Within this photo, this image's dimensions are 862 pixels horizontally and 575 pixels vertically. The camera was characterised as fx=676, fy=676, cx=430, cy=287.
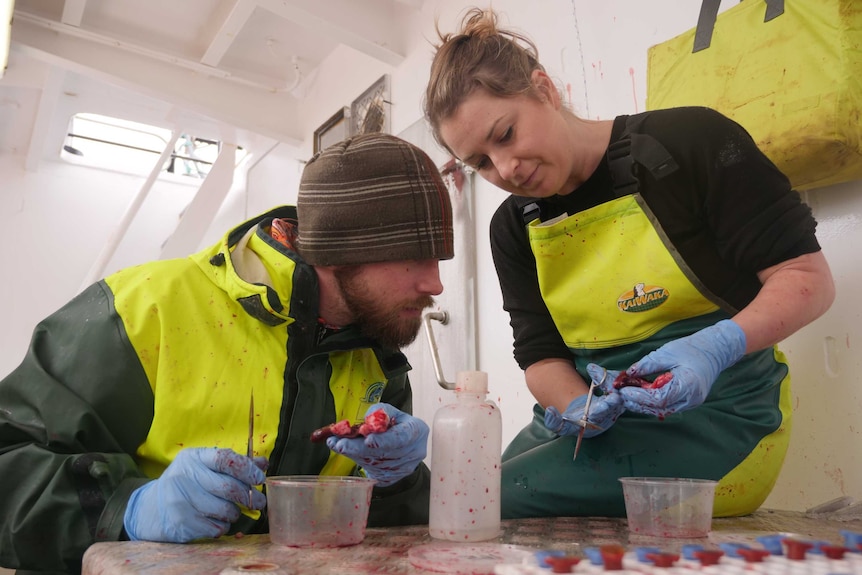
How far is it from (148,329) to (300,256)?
0.32 m

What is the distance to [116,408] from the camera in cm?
113

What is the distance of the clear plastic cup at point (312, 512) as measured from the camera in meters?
0.91

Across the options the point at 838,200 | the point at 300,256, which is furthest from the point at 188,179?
the point at 838,200

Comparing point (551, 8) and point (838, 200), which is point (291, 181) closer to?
point (551, 8)

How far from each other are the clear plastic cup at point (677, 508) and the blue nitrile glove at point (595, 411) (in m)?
0.15

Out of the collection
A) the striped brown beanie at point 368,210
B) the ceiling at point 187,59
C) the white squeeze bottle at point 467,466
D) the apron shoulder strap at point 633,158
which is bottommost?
the white squeeze bottle at point 467,466

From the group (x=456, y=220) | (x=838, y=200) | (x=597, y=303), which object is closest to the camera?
(x=597, y=303)

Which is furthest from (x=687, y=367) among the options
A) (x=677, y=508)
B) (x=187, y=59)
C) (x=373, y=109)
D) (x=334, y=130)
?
(x=187, y=59)

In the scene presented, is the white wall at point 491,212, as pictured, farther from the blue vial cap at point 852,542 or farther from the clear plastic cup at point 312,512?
the clear plastic cup at point 312,512

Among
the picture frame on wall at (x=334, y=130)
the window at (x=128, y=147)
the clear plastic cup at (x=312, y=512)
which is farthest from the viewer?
the window at (x=128, y=147)

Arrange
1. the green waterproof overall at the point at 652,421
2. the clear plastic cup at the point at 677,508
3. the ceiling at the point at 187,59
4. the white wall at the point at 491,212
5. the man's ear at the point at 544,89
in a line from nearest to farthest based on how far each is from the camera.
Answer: the clear plastic cup at the point at 677,508 → the green waterproof overall at the point at 652,421 → the man's ear at the point at 544,89 → the white wall at the point at 491,212 → the ceiling at the point at 187,59

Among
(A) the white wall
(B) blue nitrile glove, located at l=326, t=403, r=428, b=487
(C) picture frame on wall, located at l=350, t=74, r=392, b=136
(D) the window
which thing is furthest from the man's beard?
(D) the window

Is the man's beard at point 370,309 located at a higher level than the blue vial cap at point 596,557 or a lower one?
higher

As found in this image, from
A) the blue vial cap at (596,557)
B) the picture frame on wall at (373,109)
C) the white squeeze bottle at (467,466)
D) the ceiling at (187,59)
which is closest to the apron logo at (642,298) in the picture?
the white squeeze bottle at (467,466)
